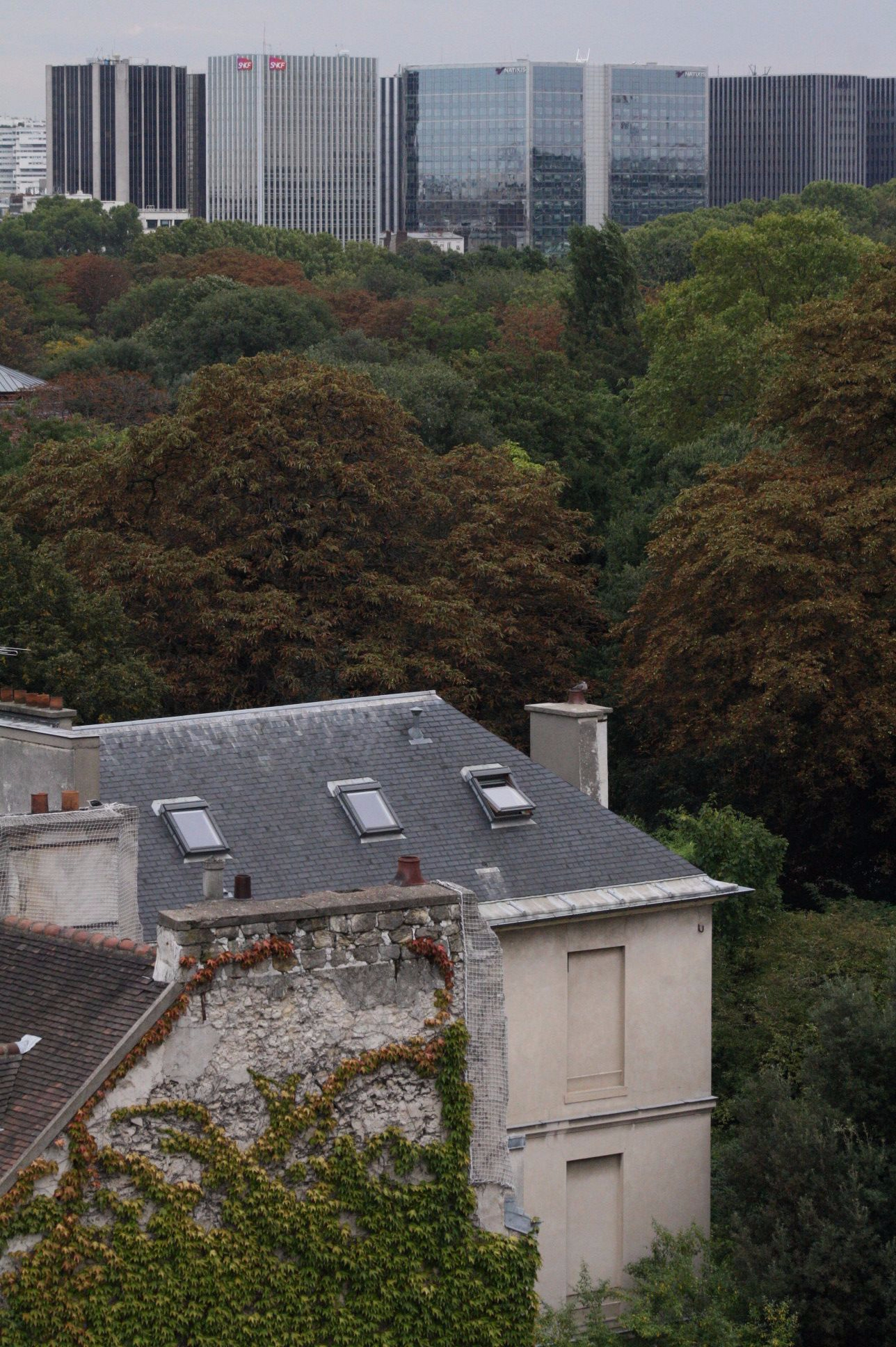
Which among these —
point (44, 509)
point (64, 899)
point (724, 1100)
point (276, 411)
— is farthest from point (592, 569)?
point (64, 899)

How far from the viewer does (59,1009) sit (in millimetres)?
14320

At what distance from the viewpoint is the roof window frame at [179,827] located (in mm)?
25125

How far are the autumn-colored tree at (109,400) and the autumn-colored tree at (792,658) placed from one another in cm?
4126

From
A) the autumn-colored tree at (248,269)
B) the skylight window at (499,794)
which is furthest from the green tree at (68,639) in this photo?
the autumn-colored tree at (248,269)

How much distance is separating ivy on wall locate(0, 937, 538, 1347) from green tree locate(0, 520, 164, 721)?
25194 millimetres

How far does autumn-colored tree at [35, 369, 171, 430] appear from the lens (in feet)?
274

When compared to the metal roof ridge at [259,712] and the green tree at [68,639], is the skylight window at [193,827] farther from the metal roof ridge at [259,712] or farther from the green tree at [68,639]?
the green tree at [68,639]

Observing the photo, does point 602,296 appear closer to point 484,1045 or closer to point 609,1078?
point 609,1078

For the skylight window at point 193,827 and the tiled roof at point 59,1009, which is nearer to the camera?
the tiled roof at point 59,1009

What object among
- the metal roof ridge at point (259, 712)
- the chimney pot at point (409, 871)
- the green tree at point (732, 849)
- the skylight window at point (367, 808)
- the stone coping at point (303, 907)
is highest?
the stone coping at point (303, 907)

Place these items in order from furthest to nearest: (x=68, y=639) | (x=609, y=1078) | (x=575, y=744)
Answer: (x=68, y=639) < (x=575, y=744) < (x=609, y=1078)

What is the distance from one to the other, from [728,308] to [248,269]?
240 feet

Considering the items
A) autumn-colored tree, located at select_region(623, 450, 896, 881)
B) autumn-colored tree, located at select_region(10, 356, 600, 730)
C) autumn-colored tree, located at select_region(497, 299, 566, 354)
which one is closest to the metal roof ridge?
autumn-colored tree, located at select_region(623, 450, 896, 881)

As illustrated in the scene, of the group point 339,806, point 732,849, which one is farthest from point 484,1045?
point 732,849
